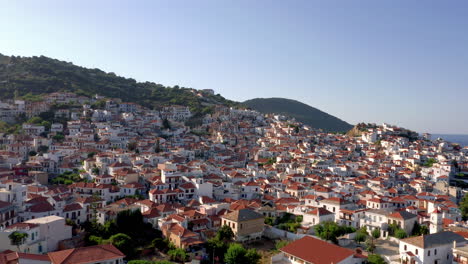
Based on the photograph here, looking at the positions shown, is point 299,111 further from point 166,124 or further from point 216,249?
point 216,249

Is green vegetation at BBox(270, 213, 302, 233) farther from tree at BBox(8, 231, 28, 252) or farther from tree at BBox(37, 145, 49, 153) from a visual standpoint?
tree at BBox(37, 145, 49, 153)

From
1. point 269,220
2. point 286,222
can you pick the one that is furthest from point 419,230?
point 269,220

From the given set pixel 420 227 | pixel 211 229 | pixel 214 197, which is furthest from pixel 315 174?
pixel 211 229

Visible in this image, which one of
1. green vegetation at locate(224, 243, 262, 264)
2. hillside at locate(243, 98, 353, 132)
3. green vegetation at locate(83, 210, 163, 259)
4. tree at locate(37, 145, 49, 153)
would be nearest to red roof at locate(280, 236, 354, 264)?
green vegetation at locate(224, 243, 262, 264)

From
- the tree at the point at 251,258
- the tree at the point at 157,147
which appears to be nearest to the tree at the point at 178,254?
the tree at the point at 251,258

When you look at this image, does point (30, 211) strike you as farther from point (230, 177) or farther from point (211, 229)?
point (230, 177)
